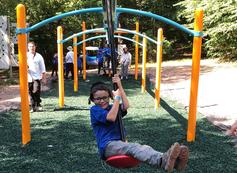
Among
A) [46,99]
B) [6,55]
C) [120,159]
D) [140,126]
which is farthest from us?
[6,55]

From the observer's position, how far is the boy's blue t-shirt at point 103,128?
12.1 feet

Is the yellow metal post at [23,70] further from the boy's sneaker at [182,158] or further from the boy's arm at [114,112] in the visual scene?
the boy's sneaker at [182,158]

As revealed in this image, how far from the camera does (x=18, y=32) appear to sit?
5.68 m

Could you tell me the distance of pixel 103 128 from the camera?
379 cm

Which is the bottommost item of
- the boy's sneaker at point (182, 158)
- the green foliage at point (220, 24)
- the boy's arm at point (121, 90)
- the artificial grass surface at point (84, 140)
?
the artificial grass surface at point (84, 140)

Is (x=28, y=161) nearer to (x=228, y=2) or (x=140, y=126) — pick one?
(x=140, y=126)

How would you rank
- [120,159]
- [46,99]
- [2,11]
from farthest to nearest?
1. [2,11]
2. [46,99]
3. [120,159]

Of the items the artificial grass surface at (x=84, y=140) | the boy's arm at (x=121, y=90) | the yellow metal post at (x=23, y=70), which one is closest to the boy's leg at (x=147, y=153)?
the boy's arm at (x=121, y=90)

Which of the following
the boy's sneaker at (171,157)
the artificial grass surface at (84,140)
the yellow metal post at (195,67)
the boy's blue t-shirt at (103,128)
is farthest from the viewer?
the yellow metal post at (195,67)

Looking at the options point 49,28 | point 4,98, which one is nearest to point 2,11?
point 49,28

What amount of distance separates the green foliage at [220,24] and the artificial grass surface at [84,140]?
10761 millimetres

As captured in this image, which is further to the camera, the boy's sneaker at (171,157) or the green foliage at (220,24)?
the green foliage at (220,24)

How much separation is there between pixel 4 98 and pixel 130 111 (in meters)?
4.56

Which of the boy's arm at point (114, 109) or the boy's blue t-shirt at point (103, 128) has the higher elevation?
the boy's arm at point (114, 109)
